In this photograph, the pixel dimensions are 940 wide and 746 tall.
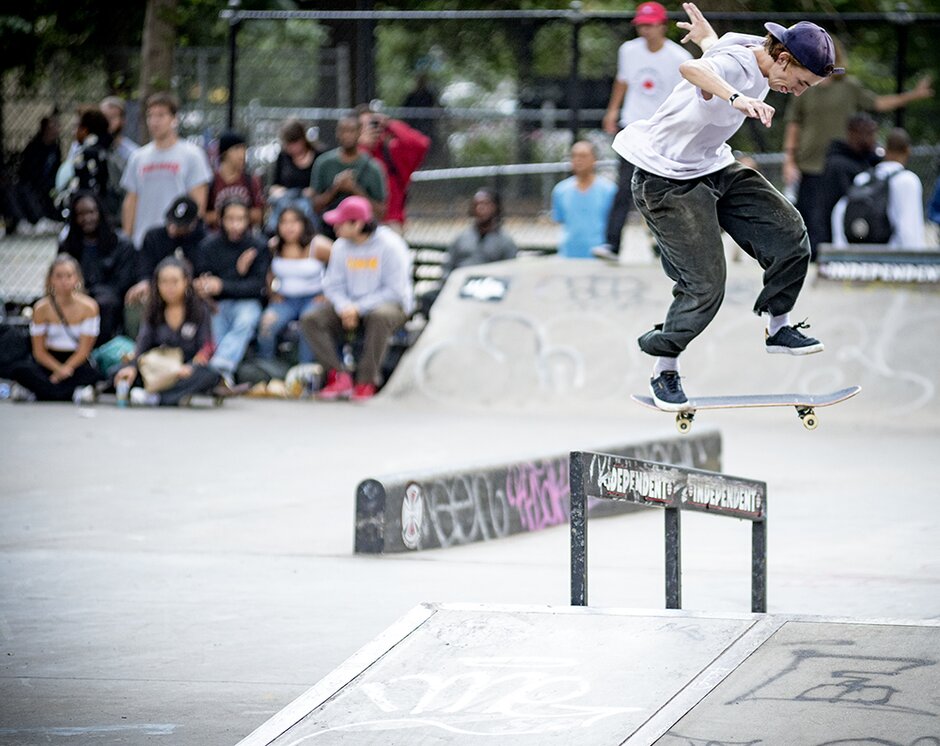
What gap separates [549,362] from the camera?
12.7 metres

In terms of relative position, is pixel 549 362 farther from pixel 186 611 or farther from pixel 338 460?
pixel 186 611

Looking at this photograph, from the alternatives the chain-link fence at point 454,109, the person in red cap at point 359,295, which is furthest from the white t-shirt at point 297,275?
the chain-link fence at point 454,109

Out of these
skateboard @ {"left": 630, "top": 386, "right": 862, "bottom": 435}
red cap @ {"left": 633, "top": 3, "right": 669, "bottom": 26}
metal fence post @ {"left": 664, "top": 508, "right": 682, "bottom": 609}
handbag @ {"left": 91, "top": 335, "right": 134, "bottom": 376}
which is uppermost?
red cap @ {"left": 633, "top": 3, "right": 669, "bottom": 26}

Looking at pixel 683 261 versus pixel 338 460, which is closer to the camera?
pixel 683 261

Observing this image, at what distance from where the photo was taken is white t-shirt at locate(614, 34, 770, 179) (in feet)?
17.9

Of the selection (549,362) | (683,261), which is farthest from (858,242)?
(683,261)

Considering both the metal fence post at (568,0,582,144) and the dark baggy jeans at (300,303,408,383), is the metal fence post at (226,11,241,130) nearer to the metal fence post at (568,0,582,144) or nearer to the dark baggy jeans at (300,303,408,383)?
the dark baggy jeans at (300,303,408,383)

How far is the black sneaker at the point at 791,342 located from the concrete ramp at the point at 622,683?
4.23ft

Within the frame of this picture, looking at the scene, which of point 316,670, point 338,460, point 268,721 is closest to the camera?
point 268,721

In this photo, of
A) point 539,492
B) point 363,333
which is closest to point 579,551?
point 539,492

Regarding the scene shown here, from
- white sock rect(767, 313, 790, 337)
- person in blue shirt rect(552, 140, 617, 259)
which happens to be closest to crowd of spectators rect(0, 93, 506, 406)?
person in blue shirt rect(552, 140, 617, 259)

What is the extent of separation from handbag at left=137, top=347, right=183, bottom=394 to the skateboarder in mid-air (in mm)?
6539

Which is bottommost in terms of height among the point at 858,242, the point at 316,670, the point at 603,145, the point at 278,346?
the point at 316,670

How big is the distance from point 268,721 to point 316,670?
1.02 meters
